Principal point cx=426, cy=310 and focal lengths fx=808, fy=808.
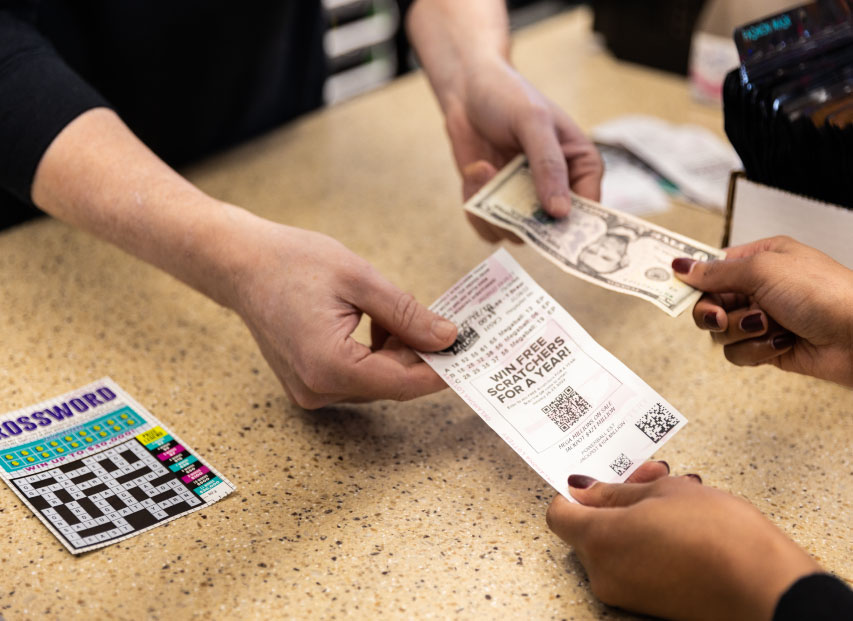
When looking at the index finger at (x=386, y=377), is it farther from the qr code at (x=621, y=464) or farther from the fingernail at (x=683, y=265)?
the fingernail at (x=683, y=265)

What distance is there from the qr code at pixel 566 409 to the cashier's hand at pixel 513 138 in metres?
0.34

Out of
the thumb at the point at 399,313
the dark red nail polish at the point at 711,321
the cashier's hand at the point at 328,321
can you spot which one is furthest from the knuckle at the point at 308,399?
the dark red nail polish at the point at 711,321

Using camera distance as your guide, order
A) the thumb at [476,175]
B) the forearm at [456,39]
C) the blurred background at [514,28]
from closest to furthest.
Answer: the thumb at [476,175]
the forearm at [456,39]
the blurred background at [514,28]

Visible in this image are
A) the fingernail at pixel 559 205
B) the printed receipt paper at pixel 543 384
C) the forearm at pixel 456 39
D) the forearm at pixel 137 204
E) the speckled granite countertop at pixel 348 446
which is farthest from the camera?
the forearm at pixel 456 39

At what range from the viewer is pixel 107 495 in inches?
32.5

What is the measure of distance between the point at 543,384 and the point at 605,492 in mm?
164

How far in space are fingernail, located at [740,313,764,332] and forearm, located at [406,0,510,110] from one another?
62cm

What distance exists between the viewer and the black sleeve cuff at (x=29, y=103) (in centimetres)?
101

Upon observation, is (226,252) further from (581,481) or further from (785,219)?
(785,219)

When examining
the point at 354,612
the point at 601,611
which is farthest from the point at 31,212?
the point at 601,611

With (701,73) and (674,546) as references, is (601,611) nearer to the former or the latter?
(674,546)

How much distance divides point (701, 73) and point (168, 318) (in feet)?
3.96

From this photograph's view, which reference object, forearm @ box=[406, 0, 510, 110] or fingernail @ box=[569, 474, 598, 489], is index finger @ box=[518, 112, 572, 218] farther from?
fingernail @ box=[569, 474, 598, 489]

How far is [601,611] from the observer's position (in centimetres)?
73
